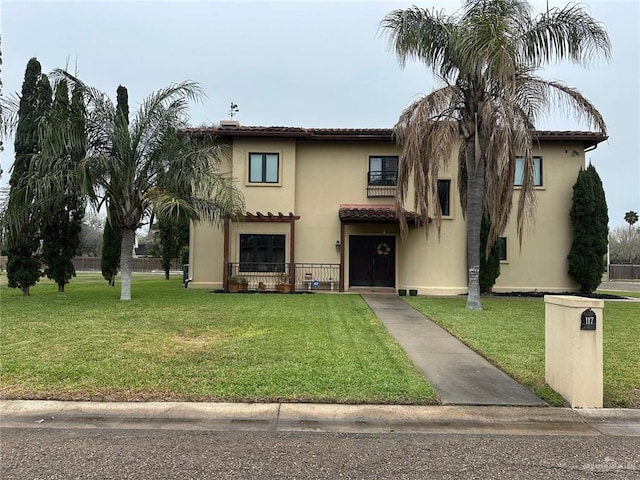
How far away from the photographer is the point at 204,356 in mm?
6902

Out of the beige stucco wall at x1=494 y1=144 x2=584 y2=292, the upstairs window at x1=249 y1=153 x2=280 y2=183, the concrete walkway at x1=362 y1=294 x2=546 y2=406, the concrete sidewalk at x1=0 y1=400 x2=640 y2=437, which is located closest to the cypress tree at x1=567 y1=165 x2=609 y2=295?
the beige stucco wall at x1=494 y1=144 x2=584 y2=292

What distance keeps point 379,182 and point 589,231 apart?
8.24m

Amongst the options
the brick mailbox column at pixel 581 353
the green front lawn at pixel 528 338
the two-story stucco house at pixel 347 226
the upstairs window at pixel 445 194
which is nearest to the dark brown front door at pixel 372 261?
the two-story stucco house at pixel 347 226

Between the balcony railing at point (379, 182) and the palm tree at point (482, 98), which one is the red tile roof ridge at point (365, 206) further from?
the palm tree at point (482, 98)

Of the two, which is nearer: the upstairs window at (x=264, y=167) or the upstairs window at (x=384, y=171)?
the upstairs window at (x=264, y=167)

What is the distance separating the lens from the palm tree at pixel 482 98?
11.6 m

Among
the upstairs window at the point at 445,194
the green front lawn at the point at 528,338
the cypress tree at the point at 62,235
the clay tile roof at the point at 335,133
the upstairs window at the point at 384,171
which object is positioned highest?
the clay tile roof at the point at 335,133

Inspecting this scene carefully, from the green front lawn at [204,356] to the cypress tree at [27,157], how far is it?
465 centimetres

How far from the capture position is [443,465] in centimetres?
372

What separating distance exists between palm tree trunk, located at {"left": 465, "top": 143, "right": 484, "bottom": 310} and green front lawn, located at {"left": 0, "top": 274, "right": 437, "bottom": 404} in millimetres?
3522

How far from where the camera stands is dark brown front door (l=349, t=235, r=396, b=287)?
18453 millimetres

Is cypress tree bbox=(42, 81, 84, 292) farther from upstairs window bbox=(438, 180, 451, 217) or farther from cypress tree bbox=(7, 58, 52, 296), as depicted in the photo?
upstairs window bbox=(438, 180, 451, 217)

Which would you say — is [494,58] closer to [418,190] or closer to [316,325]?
[418,190]

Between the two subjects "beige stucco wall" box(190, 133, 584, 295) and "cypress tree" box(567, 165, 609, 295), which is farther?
"beige stucco wall" box(190, 133, 584, 295)
